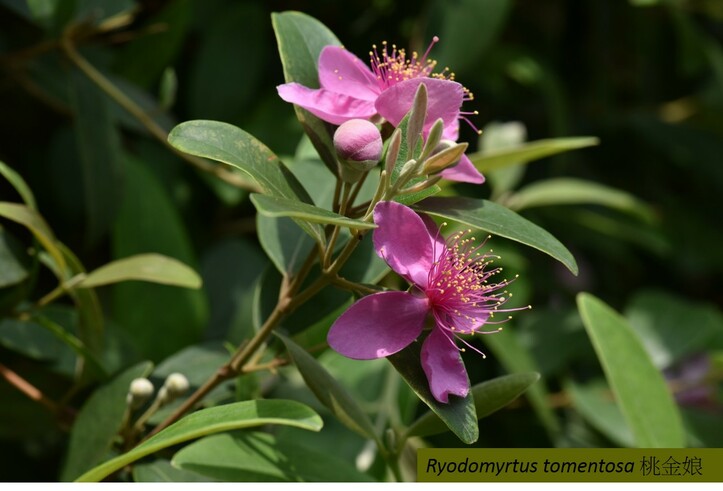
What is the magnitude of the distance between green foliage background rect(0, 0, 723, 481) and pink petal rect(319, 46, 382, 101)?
189 millimetres

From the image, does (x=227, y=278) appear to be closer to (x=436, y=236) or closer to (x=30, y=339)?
(x=30, y=339)

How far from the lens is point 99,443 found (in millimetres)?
841

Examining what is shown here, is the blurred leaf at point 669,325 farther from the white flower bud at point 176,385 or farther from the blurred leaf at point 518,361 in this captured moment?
the white flower bud at point 176,385

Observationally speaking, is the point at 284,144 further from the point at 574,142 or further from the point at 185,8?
the point at 574,142

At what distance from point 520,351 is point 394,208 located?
722mm

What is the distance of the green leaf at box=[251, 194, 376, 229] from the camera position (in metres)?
0.58

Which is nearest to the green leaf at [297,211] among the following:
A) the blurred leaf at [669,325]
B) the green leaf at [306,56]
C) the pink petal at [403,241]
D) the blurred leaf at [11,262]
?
the pink petal at [403,241]

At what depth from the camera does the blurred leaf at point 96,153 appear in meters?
1.12

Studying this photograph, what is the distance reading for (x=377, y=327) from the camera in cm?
69

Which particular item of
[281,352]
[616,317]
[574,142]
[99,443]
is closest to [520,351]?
Result: [616,317]

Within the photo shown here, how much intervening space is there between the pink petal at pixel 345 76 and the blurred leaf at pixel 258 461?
1.10 feet

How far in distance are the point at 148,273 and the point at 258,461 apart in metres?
0.23

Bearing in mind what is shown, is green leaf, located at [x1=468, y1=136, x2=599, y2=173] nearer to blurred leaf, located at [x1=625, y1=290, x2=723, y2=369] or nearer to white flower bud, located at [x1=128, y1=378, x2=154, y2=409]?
white flower bud, located at [x1=128, y1=378, x2=154, y2=409]

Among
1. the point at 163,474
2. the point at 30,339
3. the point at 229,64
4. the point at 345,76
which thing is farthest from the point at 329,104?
the point at 229,64
